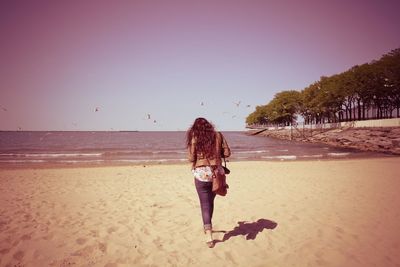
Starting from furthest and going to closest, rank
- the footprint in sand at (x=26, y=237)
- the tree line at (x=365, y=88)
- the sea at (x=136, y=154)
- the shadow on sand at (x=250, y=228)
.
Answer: the tree line at (x=365, y=88) → the sea at (x=136, y=154) → the shadow on sand at (x=250, y=228) → the footprint in sand at (x=26, y=237)

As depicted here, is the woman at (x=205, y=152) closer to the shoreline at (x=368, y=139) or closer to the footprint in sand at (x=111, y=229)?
the footprint in sand at (x=111, y=229)

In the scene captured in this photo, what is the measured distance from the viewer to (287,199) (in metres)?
9.11

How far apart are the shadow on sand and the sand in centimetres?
2

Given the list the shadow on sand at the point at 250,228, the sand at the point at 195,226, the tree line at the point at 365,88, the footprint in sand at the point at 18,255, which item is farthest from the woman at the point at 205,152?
the tree line at the point at 365,88

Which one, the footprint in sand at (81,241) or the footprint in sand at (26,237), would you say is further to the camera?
the footprint in sand at (26,237)

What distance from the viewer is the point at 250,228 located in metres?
6.39

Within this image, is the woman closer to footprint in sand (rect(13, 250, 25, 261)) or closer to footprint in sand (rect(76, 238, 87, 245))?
footprint in sand (rect(76, 238, 87, 245))

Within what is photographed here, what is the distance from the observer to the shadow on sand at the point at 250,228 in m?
5.86

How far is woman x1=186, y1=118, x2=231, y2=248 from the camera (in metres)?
4.82

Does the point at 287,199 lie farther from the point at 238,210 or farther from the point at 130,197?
the point at 130,197

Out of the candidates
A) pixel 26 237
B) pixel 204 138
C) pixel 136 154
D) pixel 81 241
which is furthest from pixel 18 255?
pixel 136 154

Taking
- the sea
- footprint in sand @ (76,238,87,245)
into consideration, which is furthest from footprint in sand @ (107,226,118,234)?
the sea

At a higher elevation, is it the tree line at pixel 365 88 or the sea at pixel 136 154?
the tree line at pixel 365 88

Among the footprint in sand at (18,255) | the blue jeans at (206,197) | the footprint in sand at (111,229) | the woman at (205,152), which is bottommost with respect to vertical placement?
the footprint in sand at (111,229)
